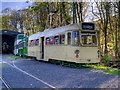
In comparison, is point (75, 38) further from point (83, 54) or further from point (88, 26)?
point (88, 26)

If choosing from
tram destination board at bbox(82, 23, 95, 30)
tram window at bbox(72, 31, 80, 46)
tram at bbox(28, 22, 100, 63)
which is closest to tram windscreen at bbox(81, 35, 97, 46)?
tram at bbox(28, 22, 100, 63)

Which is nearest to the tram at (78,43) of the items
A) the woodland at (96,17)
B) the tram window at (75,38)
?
the tram window at (75,38)

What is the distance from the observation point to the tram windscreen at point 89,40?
69.2 feet

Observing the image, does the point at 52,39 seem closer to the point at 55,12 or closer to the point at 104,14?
the point at 104,14

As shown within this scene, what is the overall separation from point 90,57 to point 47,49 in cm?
674

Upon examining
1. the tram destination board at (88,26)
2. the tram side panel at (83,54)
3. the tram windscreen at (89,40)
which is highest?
the tram destination board at (88,26)

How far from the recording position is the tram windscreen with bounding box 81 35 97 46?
21084 millimetres

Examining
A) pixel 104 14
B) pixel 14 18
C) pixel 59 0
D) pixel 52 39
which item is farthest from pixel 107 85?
pixel 14 18

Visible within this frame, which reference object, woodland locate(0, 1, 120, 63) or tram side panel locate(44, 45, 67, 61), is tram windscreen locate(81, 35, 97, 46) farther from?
woodland locate(0, 1, 120, 63)

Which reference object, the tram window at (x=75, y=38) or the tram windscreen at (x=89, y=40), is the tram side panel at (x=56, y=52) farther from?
the tram windscreen at (x=89, y=40)

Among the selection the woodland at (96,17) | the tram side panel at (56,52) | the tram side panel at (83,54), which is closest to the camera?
the tram side panel at (83,54)

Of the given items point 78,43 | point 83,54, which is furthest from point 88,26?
point 83,54

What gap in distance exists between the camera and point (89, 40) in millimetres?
21359

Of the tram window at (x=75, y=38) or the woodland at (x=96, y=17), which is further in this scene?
the woodland at (x=96, y=17)
